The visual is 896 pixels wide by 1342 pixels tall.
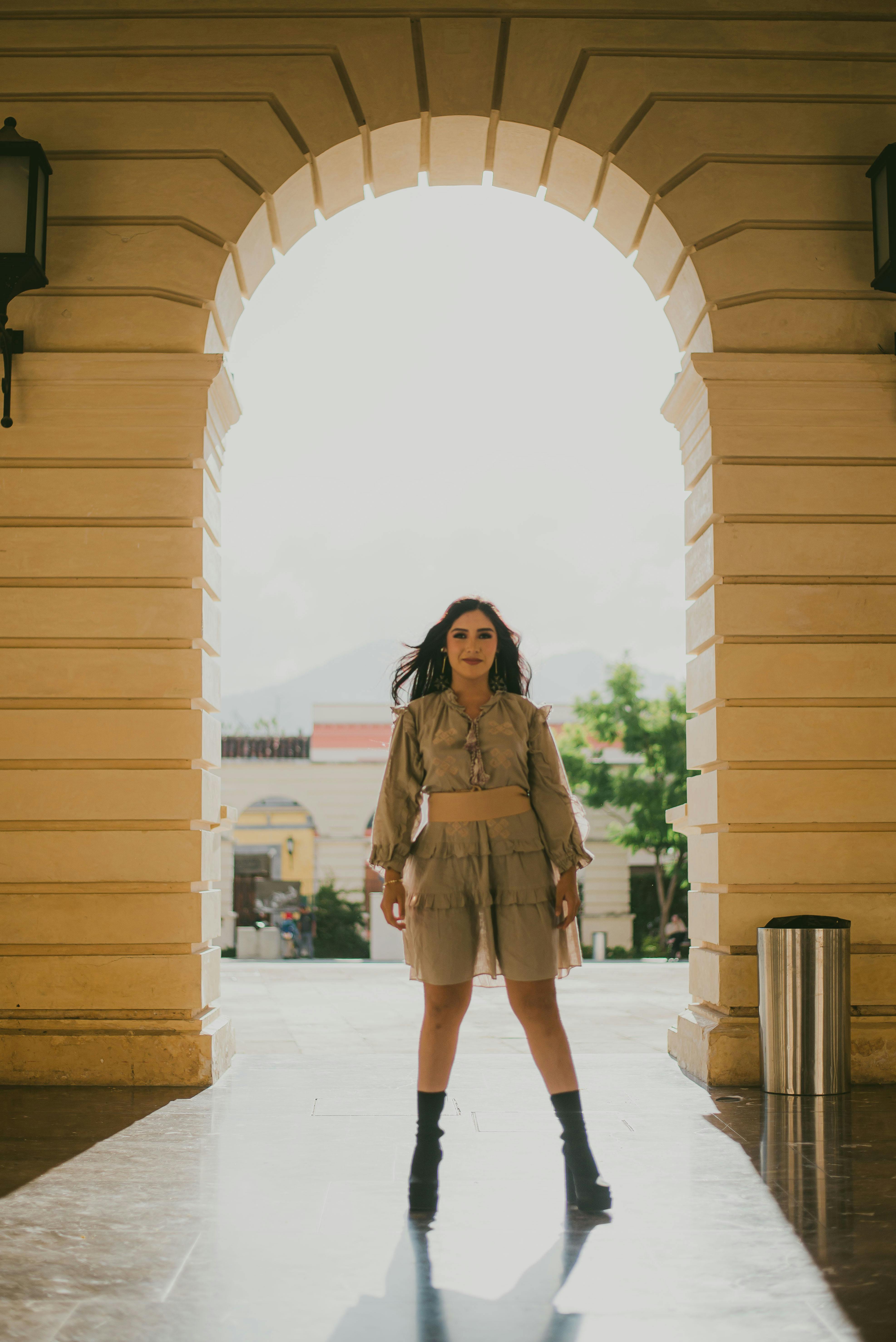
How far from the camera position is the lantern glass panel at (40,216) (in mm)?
6027

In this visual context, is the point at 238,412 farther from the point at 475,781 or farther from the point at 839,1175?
the point at 839,1175

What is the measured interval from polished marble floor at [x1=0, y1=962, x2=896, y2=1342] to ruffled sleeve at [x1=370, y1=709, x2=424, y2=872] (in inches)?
42.9

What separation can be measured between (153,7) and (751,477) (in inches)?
168

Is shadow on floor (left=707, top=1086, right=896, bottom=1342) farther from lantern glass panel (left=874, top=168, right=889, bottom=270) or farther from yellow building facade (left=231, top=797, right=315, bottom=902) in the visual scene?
yellow building facade (left=231, top=797, right=315, bottom=902)

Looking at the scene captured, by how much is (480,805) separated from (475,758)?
16 cm

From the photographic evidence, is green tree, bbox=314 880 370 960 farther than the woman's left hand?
Yes

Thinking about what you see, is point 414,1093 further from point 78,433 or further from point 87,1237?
point 78,433

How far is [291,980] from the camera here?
513 inches

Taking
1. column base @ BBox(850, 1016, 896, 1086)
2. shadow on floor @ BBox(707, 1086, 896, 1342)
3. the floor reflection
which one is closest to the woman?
the floor reflection

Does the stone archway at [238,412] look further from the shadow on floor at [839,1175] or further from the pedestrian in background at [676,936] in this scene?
the pedestrian in background at [676,936]

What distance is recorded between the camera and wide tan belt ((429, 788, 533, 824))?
386cm

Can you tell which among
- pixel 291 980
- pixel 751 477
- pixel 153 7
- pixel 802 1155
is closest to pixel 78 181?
pixel 153 7

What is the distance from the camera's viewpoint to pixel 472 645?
158 inches

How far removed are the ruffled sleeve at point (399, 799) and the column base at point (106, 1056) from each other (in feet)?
7.68
